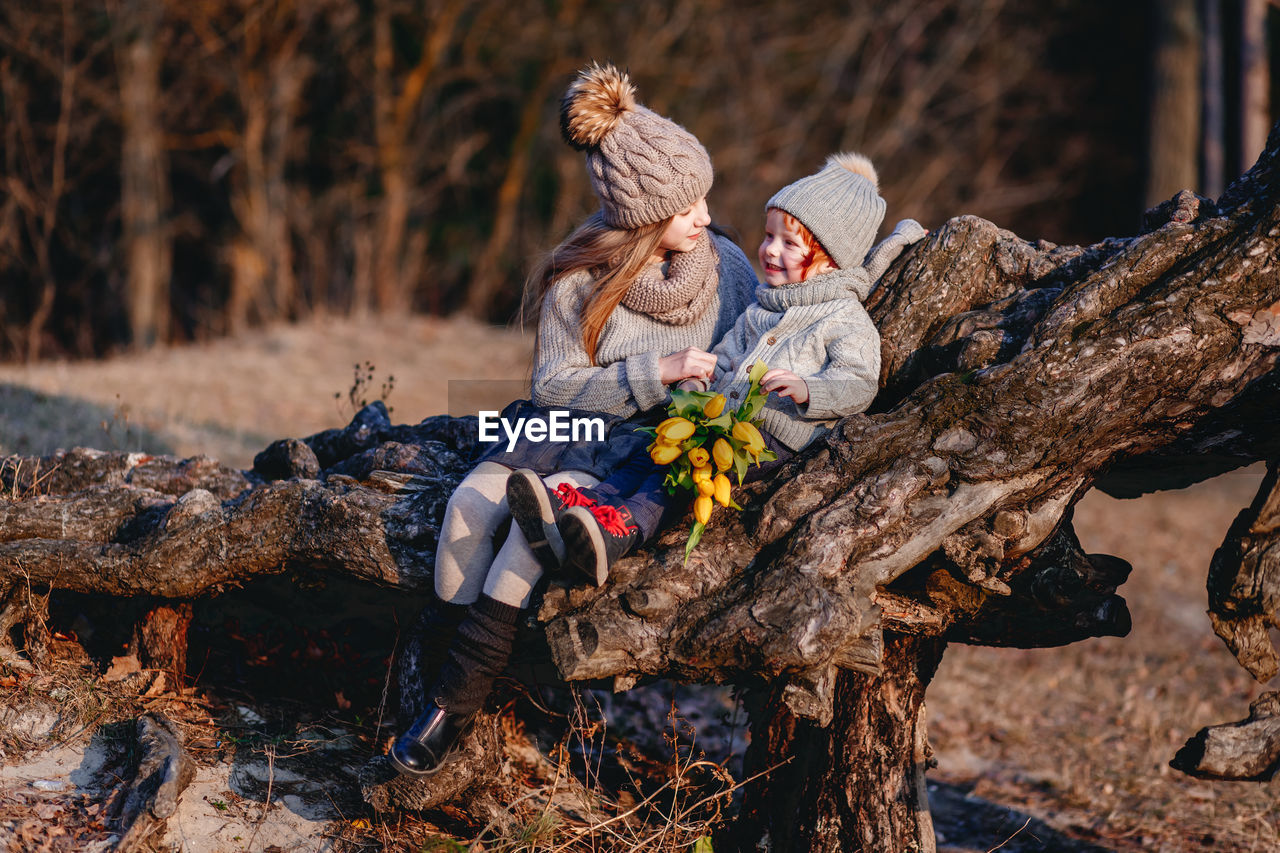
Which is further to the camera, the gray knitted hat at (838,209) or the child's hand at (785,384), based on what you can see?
the gray knitted hat at (838,209)

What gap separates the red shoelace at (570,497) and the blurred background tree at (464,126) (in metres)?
8.09

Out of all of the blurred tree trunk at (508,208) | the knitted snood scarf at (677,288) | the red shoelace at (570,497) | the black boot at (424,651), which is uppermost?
the blurred tree trunk at (508,208)

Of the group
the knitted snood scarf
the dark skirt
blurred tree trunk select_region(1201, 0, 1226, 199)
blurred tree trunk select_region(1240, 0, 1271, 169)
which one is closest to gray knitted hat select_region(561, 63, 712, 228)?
the knitted snood scarf

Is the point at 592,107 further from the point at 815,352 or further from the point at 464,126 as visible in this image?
the point at 464,126

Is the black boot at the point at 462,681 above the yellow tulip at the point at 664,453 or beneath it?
beneath

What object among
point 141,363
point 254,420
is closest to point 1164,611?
point 254,420

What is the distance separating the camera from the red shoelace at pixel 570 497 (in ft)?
10.1

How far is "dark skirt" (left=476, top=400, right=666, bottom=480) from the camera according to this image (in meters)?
3.37

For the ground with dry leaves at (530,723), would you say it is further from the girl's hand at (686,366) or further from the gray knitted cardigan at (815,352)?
the gray knitted cardigan at (815,352)

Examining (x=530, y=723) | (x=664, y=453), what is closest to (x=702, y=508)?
(x=664, y=453)

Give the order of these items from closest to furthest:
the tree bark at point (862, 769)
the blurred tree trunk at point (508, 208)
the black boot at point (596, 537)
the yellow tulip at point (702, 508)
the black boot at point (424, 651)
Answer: the black boot at point (596, 537)
the yellow tulip at point (702, 508)
the black boot at point (424, 651)
the tree bark at point (862, 769)
the blurred tree trunk at point (508, 208)

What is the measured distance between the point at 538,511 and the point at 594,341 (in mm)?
949

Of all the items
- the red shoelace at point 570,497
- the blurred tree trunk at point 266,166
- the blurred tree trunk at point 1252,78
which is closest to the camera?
the red shoelace at point 570,497

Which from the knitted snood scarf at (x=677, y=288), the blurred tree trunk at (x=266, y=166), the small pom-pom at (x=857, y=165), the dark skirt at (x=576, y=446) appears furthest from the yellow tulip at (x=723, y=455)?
the blurred tree trunk at (x=266, y=166)
